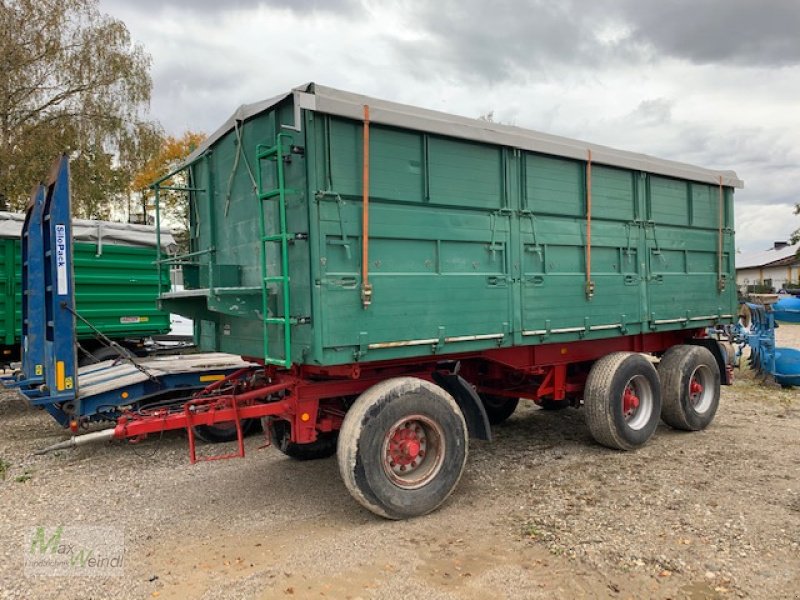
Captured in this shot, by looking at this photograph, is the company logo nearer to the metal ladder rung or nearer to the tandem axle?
the tandem axle

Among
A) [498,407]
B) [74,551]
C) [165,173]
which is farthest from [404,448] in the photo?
[165,173]

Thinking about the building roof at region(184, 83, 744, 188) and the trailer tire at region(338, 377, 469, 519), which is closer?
the building roof at region(184, 83, 744, 188)

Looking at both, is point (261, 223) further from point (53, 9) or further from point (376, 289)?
point (53, 9)

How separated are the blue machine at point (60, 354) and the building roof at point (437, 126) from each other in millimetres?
1479

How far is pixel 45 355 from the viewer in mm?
6289

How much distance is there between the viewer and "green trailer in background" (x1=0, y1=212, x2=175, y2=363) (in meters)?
8.72

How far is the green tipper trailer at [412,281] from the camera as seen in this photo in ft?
15.0

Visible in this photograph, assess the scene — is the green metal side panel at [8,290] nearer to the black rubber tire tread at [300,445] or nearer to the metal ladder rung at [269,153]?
the black rubber tire tread at [300,445]

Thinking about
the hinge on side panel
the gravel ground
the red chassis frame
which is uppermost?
the hinge on side panel

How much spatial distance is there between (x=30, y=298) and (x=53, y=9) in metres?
14.3

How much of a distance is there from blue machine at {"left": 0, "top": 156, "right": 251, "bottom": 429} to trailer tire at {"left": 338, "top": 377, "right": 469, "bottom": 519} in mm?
3010

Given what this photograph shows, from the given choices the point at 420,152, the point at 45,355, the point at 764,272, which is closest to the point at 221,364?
the point at 45,355

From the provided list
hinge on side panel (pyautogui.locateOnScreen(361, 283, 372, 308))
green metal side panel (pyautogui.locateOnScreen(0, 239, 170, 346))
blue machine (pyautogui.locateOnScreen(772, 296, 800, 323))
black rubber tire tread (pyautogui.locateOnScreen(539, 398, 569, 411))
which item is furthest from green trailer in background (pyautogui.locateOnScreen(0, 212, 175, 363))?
blue machine (pyautogui.locateOnScreen(772, 296, 800, 323))

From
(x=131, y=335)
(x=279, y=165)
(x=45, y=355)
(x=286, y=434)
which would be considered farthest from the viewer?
(x=131, y=335)
